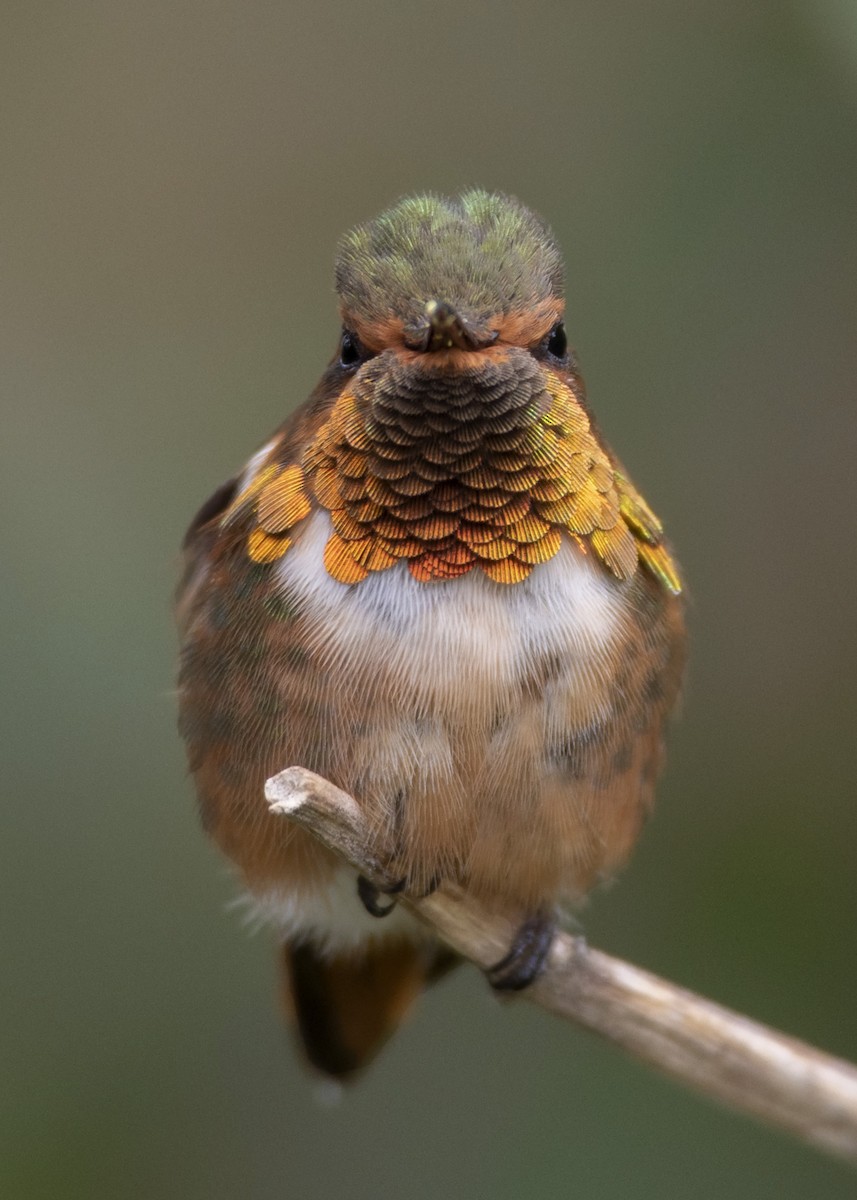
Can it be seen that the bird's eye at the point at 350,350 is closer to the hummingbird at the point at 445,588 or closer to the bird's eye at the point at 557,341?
the hummingbird at the point at 445,588

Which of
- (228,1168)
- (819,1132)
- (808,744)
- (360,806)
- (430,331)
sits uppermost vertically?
(430,331)

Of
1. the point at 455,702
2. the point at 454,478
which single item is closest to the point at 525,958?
the point at 455,702

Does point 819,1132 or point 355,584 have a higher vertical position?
point 355,584

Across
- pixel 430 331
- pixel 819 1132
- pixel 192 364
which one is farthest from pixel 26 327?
pixel 819 1132

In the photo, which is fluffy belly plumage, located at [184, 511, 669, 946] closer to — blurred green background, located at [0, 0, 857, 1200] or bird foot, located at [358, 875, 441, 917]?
bird foot, located at [358, 875, 441, 917]

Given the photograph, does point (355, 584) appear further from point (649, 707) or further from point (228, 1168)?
point (228, 1168)

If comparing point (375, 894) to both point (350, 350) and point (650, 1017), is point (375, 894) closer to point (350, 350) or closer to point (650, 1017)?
point (650, 1017)
